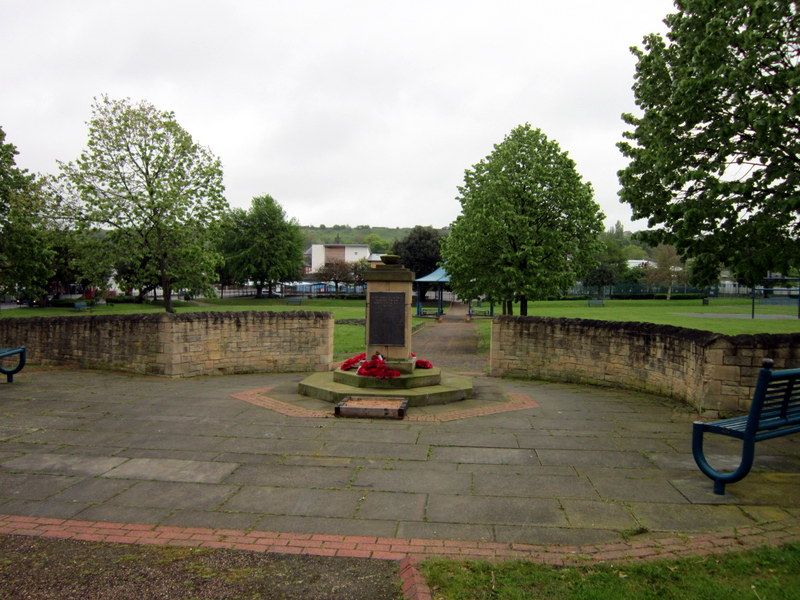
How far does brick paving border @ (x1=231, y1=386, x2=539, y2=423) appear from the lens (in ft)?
25.2

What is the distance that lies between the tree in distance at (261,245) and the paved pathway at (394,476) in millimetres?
53915

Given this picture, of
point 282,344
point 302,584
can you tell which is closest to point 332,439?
point 302,584

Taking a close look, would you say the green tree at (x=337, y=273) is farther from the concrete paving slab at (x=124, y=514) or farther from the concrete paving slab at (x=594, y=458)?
the concrete paving slab at (x=124, y=514)

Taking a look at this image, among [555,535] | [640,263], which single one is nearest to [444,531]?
[555,535]

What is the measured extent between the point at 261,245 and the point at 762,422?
60.1m

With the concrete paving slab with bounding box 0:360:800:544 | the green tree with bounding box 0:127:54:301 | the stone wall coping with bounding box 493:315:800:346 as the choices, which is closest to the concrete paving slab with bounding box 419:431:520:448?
the concrete paving slab with bounding box 0:360:800:544

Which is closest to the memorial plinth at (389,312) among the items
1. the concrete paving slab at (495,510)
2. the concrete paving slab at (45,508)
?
the concrete paving slab at (495,510)

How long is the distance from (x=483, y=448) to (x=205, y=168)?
19947 millimetres

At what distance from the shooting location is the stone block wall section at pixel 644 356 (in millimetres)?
7340

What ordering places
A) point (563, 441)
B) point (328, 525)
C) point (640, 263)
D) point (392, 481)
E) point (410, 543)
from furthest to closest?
1. point (640, 263)
2. point (563, 441)
3. point (392, 481)
4. point (328, 525)
5. point (410, 543)

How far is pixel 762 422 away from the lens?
181 inches

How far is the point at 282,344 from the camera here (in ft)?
42.3

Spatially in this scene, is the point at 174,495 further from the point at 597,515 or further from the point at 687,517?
the point at 687,517

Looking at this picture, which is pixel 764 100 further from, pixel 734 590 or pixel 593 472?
pixel 734 590
